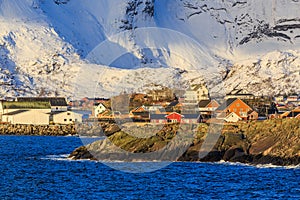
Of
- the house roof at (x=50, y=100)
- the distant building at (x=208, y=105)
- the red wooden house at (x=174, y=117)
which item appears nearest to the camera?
the red wooden house at (x=174, y=117)

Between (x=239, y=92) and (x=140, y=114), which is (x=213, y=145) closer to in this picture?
(x=140, y=114)

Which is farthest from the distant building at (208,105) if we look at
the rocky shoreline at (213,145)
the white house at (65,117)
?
the rocky shoreline at (213,145)

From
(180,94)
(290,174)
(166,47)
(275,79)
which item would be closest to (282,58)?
(275,79)

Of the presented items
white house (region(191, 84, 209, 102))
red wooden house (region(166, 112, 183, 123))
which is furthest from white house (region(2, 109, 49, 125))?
red wooden house (region(166, 112, 183, 123))

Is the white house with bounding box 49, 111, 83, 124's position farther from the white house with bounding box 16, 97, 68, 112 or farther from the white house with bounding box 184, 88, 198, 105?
the white house with bounding box 184, 88, 198, 105

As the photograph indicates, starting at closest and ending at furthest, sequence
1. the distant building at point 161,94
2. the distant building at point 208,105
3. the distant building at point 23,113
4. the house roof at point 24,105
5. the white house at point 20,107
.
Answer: the distant building at point 208,105
the distant building at point 23,113
the white house at point 20,107
the house roof at point 24,105
the distant building at point 161,94

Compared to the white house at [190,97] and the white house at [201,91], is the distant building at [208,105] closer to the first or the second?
the white house at [190,97]
